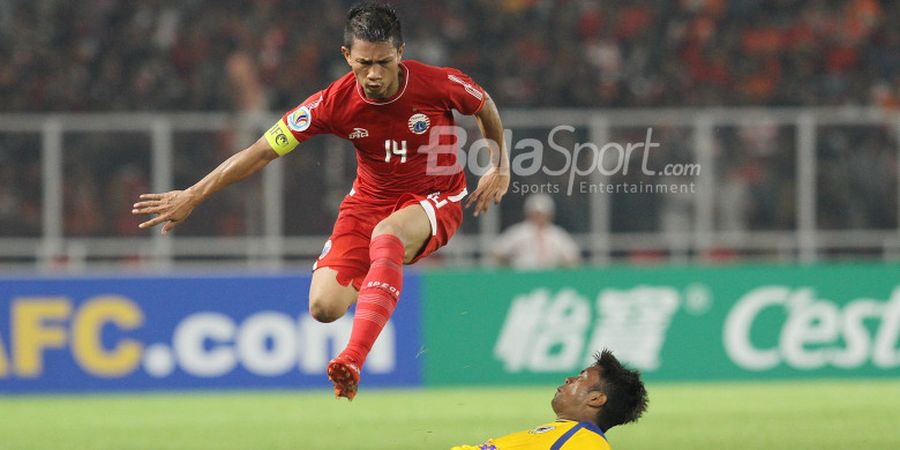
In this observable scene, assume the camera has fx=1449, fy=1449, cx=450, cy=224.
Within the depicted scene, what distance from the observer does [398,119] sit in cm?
792

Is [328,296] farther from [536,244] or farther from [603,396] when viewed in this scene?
[536,244]

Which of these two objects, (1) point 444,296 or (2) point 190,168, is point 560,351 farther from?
(2) point 190,168

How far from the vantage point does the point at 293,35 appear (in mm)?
18797

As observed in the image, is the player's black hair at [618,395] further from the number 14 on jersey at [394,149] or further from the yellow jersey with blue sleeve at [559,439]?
the number 14 on jersey at [394,149]

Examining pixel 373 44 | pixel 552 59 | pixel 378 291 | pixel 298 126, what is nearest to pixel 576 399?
pixel 378 291

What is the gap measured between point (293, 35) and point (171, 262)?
4.80 m

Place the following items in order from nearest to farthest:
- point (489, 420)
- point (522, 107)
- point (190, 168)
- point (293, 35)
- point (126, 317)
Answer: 1. point (489, 420)
2. point (126, 317)
3. point (190, 168)
4. point (522, 107)
5. point (293, 35)

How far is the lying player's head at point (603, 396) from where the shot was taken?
673 centimetres

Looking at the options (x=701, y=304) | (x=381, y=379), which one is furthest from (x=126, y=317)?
(x=701, y=304)

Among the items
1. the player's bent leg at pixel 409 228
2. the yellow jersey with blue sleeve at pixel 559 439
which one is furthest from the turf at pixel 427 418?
the yellow jersey with blue sleeve at pixel 559 439

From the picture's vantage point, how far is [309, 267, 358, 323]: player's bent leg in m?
8.11

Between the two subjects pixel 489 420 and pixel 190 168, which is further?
pixel 190 168

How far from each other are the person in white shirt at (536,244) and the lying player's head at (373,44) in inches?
304
